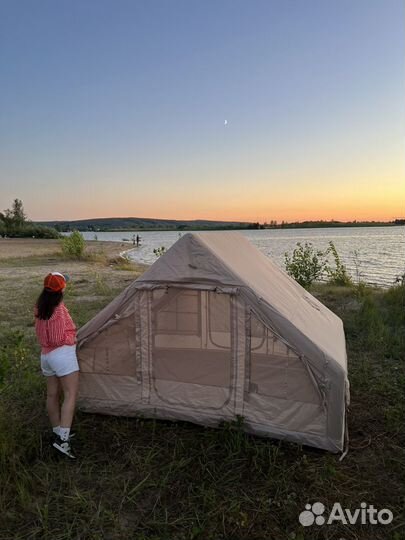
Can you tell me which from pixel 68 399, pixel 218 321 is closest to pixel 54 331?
pixel 68 399

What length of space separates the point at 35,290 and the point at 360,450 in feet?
37.4

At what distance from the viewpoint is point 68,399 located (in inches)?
158

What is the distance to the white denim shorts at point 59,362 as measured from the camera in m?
3.99

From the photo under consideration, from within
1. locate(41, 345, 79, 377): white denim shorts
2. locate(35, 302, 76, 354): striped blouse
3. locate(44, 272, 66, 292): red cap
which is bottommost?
locate(41, 345, 79, 377): white denim shorts

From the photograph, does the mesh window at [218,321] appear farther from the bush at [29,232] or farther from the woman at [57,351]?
the bush at [29,232]

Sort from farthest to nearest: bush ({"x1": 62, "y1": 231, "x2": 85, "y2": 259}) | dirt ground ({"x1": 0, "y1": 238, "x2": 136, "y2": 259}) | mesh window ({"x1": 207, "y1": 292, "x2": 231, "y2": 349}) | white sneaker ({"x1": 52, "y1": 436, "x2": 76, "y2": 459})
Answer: dirt ground ({"x1": 0, "y1": 238, "x2": 136, "y2": 259}), bush ({"x1": 62, "y1": 231, "x2": 85, "y2": 259}), mesh window ({"x1": 207, "y1": 292, "x2": 231, "y2": 349}), white sneaker ({"x1": 52, "y1": 436, "x2": 76, "y2": 459})

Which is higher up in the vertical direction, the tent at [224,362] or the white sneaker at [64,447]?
the tent at [224,362]

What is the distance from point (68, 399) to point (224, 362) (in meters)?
1.86

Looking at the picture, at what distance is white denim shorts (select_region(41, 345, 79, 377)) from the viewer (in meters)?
3.99

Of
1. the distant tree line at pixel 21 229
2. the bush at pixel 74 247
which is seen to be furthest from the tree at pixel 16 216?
the bush at pixel 74 247

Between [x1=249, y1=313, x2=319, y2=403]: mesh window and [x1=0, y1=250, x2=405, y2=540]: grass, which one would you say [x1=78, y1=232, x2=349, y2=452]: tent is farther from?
[x1=0, y1=250, x2=405, y2=540]: grass

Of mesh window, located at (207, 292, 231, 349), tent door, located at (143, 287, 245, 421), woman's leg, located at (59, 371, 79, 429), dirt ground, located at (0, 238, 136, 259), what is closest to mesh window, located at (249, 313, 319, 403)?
tent door, located at (143, 287, 245, 421)

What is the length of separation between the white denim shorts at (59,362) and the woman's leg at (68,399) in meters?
0.07

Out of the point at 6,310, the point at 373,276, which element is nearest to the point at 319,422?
the point at 6,310
